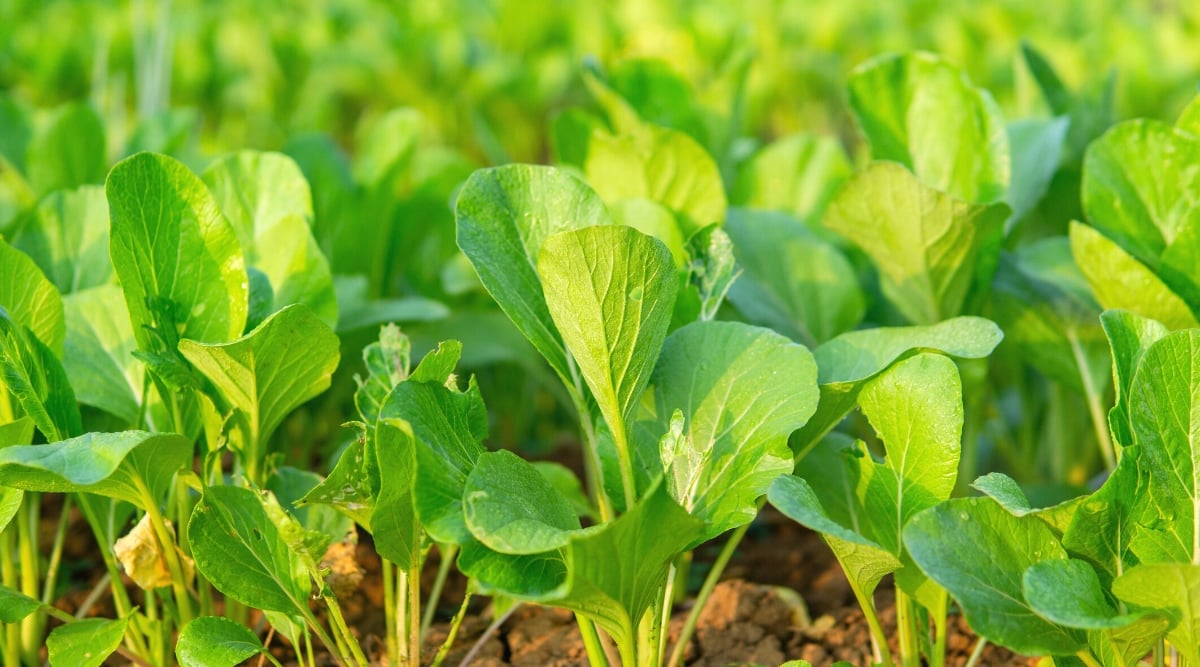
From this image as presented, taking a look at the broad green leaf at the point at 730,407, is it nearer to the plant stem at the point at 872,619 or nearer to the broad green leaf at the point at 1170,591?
the plant stem at the point at 872,619

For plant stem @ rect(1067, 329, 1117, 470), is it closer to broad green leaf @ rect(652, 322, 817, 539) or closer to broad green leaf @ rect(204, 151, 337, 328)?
broad green leaf @ rect(652, 322, 817, 539)

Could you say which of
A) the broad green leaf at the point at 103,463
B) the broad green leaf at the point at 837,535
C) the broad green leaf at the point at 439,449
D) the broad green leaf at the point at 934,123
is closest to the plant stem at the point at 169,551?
the broad green leaf at the point at 103,463

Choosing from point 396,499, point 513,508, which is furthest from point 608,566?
point 396,499

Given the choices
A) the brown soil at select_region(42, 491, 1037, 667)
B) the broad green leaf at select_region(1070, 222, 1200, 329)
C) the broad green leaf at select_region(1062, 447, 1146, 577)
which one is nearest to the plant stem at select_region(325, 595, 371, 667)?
the brown soil at select_region(42, 491, 1037, 667)

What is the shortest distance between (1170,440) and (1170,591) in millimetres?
132

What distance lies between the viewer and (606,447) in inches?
39.3

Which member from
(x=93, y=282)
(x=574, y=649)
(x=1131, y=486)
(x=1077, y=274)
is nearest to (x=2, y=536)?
(x=93, y=282)

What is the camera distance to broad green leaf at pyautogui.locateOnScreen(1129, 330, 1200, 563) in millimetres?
888

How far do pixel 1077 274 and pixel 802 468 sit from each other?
41 centimetres

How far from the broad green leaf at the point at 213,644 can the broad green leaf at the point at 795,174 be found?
2.95 feet

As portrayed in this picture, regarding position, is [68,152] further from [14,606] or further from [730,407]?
[730,407]

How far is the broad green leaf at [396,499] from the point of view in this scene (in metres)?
0.86

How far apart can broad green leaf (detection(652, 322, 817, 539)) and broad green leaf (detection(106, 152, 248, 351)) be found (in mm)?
385

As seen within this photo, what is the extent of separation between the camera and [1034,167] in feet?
4.64
